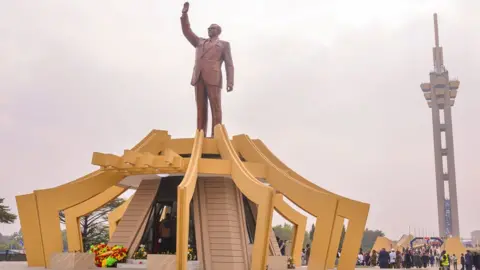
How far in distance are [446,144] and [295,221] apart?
51.8 meters

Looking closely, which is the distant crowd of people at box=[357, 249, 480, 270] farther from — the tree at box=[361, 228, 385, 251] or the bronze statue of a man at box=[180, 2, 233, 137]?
the tree at box=[361, 228, 385, 251]

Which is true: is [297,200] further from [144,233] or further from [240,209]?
[144,233]

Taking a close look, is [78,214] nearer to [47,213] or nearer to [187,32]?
[47,213]

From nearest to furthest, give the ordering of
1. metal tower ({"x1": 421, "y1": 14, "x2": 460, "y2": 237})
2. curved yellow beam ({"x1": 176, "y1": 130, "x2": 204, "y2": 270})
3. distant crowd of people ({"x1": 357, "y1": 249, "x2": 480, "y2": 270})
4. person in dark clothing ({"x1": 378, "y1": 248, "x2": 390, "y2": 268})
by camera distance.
→ 1. curved yellow beam ({"x1": 176, "y1": 130, "x2": 204, "y2": 270})
2. distant crowd of people ({"x1": 357, "y1": 249, "x2": 480, "y2": 270})
3. person in dark clothing ({"x1": 378, "y1": 248, "x2": 390, "y2": 268})
4. metal tower ({"x1": 421, "y1": 14, "x2": 460, "y2": 237})

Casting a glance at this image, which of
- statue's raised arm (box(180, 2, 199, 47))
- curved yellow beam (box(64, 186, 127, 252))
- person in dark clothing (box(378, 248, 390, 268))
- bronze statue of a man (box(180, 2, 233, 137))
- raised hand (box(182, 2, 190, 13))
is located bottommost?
person in dark clothing (box(378, 248, 390, 268))

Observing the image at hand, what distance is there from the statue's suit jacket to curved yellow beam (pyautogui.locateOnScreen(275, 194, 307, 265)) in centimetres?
673

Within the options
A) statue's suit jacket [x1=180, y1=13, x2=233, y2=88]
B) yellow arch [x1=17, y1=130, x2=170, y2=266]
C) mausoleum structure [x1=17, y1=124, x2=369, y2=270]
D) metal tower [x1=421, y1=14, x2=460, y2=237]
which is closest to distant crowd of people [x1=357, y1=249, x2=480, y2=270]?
mausoleum structure [x1=17, y1=124, x2=369, y2=270]

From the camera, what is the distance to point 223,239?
20.0 metres

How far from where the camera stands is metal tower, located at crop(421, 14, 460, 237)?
234 feet

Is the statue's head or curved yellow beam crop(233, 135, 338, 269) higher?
the statue's head

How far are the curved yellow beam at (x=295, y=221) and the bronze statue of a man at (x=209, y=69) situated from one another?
5739mm

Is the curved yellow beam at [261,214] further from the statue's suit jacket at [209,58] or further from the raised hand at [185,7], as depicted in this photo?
the raised hand at [185,7]

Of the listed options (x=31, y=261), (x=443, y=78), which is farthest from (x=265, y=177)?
(x=443, y=78)

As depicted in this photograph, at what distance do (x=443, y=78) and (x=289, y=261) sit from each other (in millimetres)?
60570
